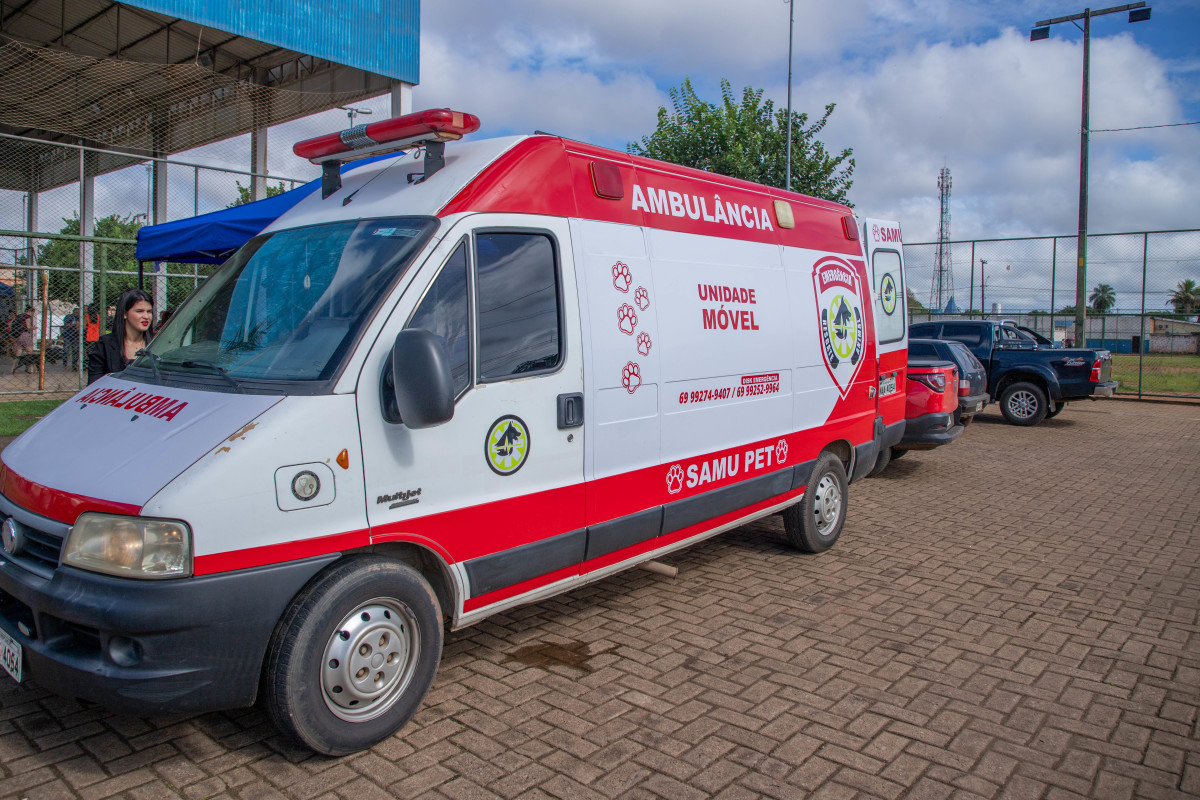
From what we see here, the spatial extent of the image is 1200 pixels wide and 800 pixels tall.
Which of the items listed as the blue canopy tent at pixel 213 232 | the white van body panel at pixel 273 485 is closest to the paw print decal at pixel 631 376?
the white van body panel at pixel 273 485

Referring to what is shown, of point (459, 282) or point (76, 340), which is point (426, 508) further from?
point (76, 340)

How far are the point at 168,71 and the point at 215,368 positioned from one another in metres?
11.9

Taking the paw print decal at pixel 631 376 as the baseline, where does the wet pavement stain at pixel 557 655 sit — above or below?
below

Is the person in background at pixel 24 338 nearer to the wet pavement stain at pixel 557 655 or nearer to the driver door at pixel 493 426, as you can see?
the wet pavement stain at pixel 557 655

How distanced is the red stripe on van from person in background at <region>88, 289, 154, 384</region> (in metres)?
3.06

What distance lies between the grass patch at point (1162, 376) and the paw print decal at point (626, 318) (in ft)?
60.1

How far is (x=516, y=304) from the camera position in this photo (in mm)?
3748

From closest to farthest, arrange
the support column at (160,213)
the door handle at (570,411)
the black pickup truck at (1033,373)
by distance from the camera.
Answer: the door handle at (570,411) < the support column at (160,213) < the black pickup truck at (1033,373)

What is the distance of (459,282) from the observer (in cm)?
354

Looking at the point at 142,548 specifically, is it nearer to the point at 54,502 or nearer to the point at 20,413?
the point at 54,502

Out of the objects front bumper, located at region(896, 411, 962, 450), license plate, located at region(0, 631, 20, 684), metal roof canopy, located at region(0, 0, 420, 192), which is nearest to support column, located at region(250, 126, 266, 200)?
metal roof canopy, located at region(0, 0, 420, 192)

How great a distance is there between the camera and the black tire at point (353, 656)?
2992mm

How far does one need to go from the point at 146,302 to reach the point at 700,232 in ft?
13.7

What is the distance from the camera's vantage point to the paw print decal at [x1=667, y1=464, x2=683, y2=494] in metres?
4.58
